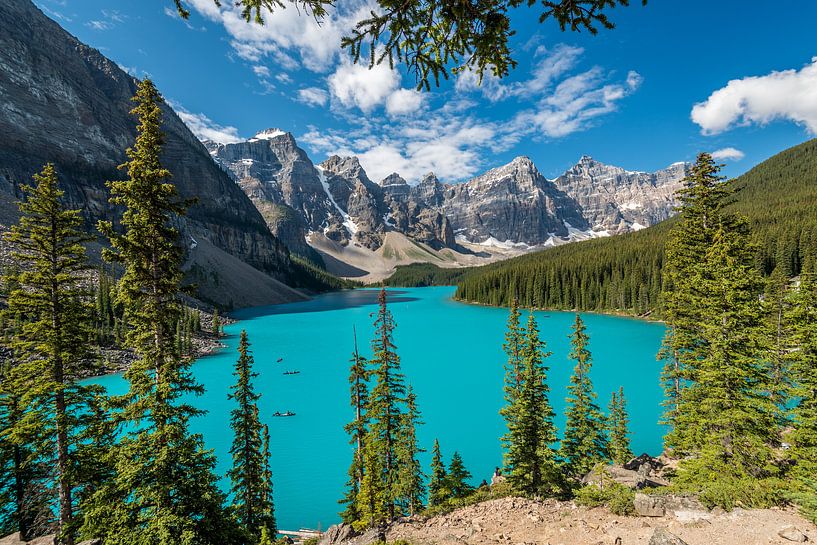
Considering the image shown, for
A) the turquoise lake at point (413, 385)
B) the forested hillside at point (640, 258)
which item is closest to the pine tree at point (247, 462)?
the turquoise lake at point (413, 385)

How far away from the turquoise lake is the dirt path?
1244 centimetres

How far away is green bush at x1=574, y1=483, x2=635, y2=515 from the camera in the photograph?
10.8 metres

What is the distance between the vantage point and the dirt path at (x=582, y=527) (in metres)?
8.28

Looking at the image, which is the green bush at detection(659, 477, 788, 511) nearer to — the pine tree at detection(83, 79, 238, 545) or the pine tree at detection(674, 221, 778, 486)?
the pine tree at detection(674, 221, 778, 486)

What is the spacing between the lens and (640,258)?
103500 mm

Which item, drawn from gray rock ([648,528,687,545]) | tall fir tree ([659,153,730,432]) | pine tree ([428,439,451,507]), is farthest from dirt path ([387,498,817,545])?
tall fir tree ([659,153,730,432])

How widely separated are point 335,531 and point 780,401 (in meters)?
18.6

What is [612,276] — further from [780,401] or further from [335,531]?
[335,531]

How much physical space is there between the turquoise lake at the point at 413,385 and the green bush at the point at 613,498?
1385 centimetres

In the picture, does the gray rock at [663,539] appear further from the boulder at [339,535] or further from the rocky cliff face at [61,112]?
the rocky cliff face at [61,112]

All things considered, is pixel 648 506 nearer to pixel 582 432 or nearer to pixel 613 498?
pixel 613 498

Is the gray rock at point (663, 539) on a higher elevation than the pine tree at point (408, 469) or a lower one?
higher

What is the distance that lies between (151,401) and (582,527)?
13.1 metres

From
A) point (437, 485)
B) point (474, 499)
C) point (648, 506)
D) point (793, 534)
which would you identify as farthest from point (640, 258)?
point (793, 534)
